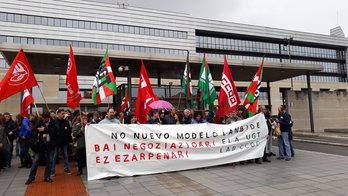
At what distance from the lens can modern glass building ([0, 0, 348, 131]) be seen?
19.2 meters

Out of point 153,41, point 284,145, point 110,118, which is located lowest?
point 284,145

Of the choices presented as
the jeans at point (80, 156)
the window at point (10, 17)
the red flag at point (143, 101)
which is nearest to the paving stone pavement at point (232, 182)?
the jeans at point (80, 156)

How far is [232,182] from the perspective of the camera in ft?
22.1

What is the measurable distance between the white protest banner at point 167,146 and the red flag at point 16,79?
216cm

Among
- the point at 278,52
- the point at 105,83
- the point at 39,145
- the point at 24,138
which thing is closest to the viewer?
the point at 39,145

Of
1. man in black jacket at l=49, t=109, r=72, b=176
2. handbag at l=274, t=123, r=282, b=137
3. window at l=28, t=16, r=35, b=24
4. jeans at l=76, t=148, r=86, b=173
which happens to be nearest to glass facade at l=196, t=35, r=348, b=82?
window at l=28, t=16, r=35, b=24

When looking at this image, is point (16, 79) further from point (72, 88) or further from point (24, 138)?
point (24, 138)

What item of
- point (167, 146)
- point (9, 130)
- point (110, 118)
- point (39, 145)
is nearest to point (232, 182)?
point (167, 146)

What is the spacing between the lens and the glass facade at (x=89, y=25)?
4495 cm

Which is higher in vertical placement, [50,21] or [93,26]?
[50,21]

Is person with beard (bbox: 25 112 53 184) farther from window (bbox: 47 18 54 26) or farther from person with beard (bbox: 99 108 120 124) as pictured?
window (bbox: 47 18 54 26)

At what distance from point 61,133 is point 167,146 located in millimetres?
2891

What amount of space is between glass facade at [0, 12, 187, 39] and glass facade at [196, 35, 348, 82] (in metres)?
9.61

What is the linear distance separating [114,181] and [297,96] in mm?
21104
